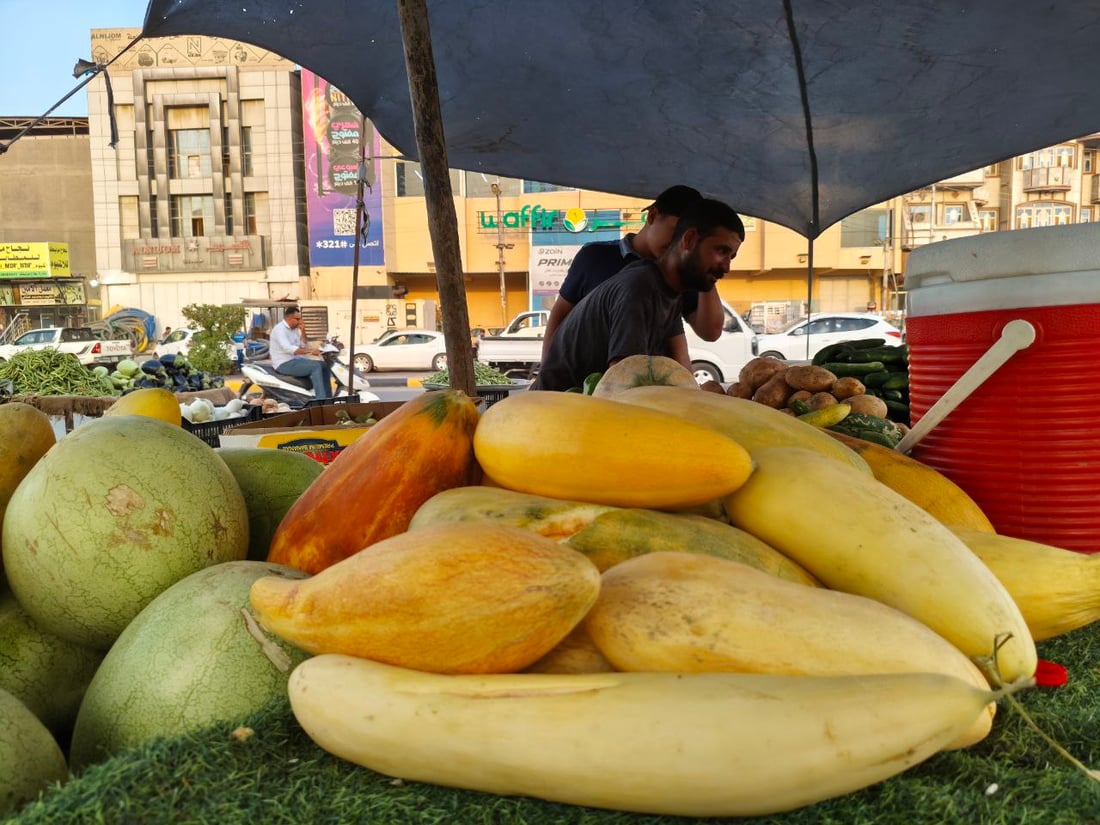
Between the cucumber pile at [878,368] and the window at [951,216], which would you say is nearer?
the cucumber pile at [878,368]

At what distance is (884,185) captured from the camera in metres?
4.88

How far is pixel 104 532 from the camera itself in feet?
3.63

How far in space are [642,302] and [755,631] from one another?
7.97ft

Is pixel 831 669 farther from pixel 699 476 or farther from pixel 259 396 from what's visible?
pixel 259 396

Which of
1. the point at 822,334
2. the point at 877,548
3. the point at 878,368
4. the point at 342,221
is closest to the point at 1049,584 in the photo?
the point at 877,548

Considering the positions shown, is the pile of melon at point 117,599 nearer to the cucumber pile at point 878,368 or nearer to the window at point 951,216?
the cucumber pile at point 878,368

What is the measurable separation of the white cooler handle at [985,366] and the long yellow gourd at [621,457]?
2.19 feet

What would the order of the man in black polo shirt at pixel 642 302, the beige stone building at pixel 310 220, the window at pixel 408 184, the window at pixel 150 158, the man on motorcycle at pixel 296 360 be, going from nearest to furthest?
the man in black polo shirt at pixel 642 302, the man on motorcycle at pixel 296 360, the beige stone building at pixel 310 220, the window at pixel 408 184, the window at pixel 150 158

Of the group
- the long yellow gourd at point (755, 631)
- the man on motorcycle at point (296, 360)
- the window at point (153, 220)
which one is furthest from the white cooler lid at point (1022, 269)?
the window at point (153, 220)

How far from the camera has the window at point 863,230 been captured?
33312mm

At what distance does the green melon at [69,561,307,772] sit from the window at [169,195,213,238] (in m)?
38.7

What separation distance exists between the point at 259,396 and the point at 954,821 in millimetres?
11052

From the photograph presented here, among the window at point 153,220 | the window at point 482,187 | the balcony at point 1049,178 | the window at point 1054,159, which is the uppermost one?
the window at point 1054,159

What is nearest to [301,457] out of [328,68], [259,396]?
[328,68]
